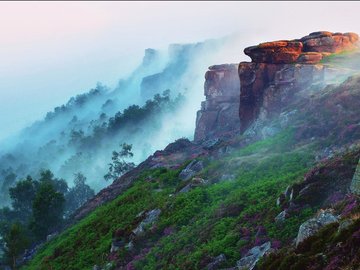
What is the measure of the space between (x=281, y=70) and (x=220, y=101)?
27977mm

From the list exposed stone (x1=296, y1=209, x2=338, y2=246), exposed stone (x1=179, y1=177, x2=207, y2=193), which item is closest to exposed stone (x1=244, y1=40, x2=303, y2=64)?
exposed stone (x1=179, y1=177, x2=207, y2=193)

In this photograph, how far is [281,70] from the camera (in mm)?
57438

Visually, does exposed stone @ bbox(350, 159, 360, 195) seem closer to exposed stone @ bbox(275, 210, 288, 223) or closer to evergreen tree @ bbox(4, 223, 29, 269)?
exposed stone @ bbox(275, 210, 288, 223)

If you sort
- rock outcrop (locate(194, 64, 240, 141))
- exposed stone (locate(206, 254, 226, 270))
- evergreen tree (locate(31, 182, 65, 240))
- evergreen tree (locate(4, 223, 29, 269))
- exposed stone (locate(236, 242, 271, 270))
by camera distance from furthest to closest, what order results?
1. rock outcrop (locate(194, 64, 240, 141))
2. evergreen tree (locate(31, 182, 65, 240))
3. evergreen tree (locate(4, 223, 29, 269))
4. exposed stone (locate(206, 254, 226, 270))
5. exposed stone (locate(236, 242, 271, 270))

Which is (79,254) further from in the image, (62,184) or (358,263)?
(62,184)

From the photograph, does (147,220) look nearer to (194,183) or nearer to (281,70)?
(194,183)

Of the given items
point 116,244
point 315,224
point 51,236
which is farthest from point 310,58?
point 315,224

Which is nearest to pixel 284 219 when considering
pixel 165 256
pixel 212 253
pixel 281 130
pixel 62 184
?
pixel 212 253

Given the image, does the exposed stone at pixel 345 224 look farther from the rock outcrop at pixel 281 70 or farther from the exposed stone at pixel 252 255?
the rock outcrop at pixel 281 70

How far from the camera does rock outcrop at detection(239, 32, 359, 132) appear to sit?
5584 cm

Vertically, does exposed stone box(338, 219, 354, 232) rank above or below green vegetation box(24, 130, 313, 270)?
above

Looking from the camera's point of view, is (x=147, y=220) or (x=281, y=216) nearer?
(x=281, y=216)

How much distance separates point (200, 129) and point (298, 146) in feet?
161

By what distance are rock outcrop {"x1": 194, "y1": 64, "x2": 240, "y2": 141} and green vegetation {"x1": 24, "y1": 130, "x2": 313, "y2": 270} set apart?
35944 mm
